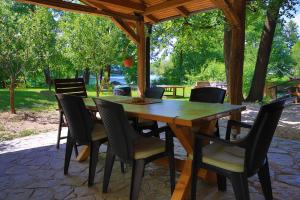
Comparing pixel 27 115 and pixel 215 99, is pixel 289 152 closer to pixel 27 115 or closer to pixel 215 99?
pixel 215 99

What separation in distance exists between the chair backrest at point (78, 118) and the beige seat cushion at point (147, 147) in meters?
0.55

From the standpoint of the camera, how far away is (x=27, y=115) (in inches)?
253

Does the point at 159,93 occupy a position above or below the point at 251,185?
above

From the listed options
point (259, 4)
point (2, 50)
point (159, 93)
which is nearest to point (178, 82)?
point (259, 4)

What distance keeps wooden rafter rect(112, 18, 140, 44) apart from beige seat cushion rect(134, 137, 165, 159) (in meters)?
3.38

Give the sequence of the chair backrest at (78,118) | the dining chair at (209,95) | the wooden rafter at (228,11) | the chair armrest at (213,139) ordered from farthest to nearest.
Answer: the wooden rafter at (228,11) < the dining chair at (209,95) < the chair backrest at (78,118) < the chair armrest at (213,139)

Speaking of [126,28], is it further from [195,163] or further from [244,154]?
[244,154]

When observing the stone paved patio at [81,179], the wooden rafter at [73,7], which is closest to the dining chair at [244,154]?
the stone paved patio at [81,179]

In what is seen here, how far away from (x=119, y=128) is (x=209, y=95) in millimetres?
1555

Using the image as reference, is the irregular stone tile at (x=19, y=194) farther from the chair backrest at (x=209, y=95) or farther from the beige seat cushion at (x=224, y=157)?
the chair backrest at (x=209, y=95)

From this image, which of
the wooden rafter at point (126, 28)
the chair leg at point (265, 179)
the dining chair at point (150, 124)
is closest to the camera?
the chair leg at point (265, 179)

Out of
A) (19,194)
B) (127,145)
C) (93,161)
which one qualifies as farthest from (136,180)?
(19,194)

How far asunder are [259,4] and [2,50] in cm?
614

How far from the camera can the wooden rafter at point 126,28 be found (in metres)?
5.36
